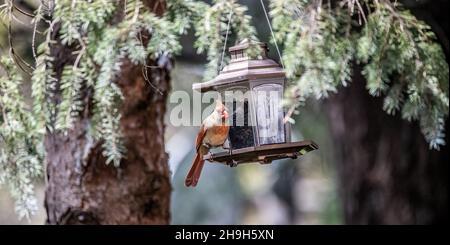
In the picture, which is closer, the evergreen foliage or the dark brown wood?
the dark brown wood

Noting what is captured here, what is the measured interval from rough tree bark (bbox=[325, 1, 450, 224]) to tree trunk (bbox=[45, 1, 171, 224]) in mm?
1719

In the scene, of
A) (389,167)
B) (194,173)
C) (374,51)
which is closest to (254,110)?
(194,173)

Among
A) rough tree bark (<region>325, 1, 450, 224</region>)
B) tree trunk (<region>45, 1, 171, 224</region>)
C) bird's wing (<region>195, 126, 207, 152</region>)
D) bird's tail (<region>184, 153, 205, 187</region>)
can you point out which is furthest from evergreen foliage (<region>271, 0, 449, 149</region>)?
rough tree bark (<region>325, 1, 450, 224</region>)

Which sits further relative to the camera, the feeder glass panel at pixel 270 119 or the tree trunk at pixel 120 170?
the tree trunk at pixel 120 170

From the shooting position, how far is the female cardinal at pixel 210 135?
283 centimetres

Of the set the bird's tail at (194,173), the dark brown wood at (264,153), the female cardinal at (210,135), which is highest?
the female cardinal at (210,135)

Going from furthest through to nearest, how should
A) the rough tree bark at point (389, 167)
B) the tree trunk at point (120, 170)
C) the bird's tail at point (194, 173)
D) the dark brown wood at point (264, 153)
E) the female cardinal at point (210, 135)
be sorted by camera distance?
the rough tree bark at point (389, 167)
the tree trunk at point (120, 170)
the bird's tail at point (194, 173)
the female cardinal at point (210, 135)
the dark brown wood at point (264, 153)

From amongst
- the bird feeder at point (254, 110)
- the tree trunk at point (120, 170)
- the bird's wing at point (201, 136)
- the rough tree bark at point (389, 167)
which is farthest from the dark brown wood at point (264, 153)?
the rough tree bark at point (389, 167)

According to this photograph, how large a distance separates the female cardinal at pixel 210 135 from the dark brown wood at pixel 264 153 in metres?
0.09

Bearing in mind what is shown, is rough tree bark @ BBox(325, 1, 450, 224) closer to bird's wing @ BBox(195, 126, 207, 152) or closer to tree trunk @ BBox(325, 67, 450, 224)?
tree trunk @ BBox(325, 67, 450, 224)

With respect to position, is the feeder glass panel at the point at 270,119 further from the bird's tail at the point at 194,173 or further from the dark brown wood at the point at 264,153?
the bird's tail at the point at 194,173

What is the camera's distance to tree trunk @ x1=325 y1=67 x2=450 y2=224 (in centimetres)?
519

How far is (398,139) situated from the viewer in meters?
5.25

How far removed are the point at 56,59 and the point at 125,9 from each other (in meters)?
0.89
